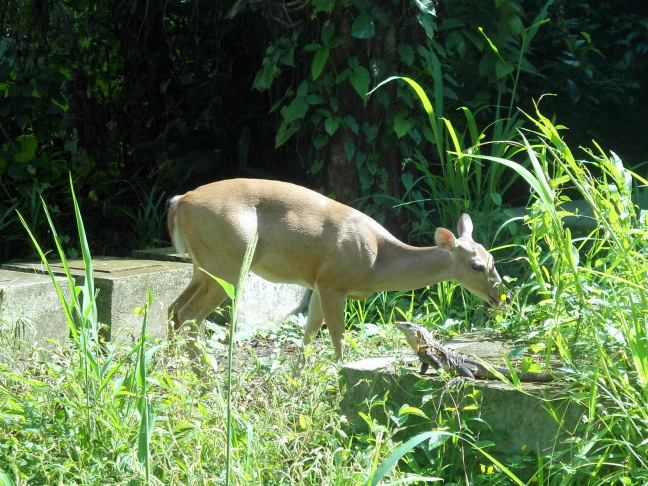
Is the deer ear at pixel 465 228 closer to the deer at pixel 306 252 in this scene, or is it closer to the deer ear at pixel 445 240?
the deer at pixel 306 252

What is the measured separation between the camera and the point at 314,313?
6.43 meters

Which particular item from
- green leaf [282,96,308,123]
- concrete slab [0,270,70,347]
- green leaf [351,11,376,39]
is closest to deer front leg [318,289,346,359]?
concrete slab [0,270,70,347]

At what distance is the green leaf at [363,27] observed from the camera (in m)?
7.48

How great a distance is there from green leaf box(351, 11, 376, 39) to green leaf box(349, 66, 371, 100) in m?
0.29

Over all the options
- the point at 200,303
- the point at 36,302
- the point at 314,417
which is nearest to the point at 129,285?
the point at 200,303

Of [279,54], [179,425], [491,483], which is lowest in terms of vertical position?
[491,483]

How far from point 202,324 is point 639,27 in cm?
644

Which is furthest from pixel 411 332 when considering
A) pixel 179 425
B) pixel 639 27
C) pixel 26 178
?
pixel 639 27

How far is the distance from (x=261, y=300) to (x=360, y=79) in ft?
6.56

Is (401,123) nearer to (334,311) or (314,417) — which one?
(334,311)

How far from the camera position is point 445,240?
618 cm

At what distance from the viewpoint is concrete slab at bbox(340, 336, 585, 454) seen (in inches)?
143

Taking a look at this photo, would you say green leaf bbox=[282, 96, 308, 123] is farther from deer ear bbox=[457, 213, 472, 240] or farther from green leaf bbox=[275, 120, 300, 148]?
deer ear bbox=[457, 213, 472, 240]

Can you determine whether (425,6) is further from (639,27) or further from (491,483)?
(491,483)
